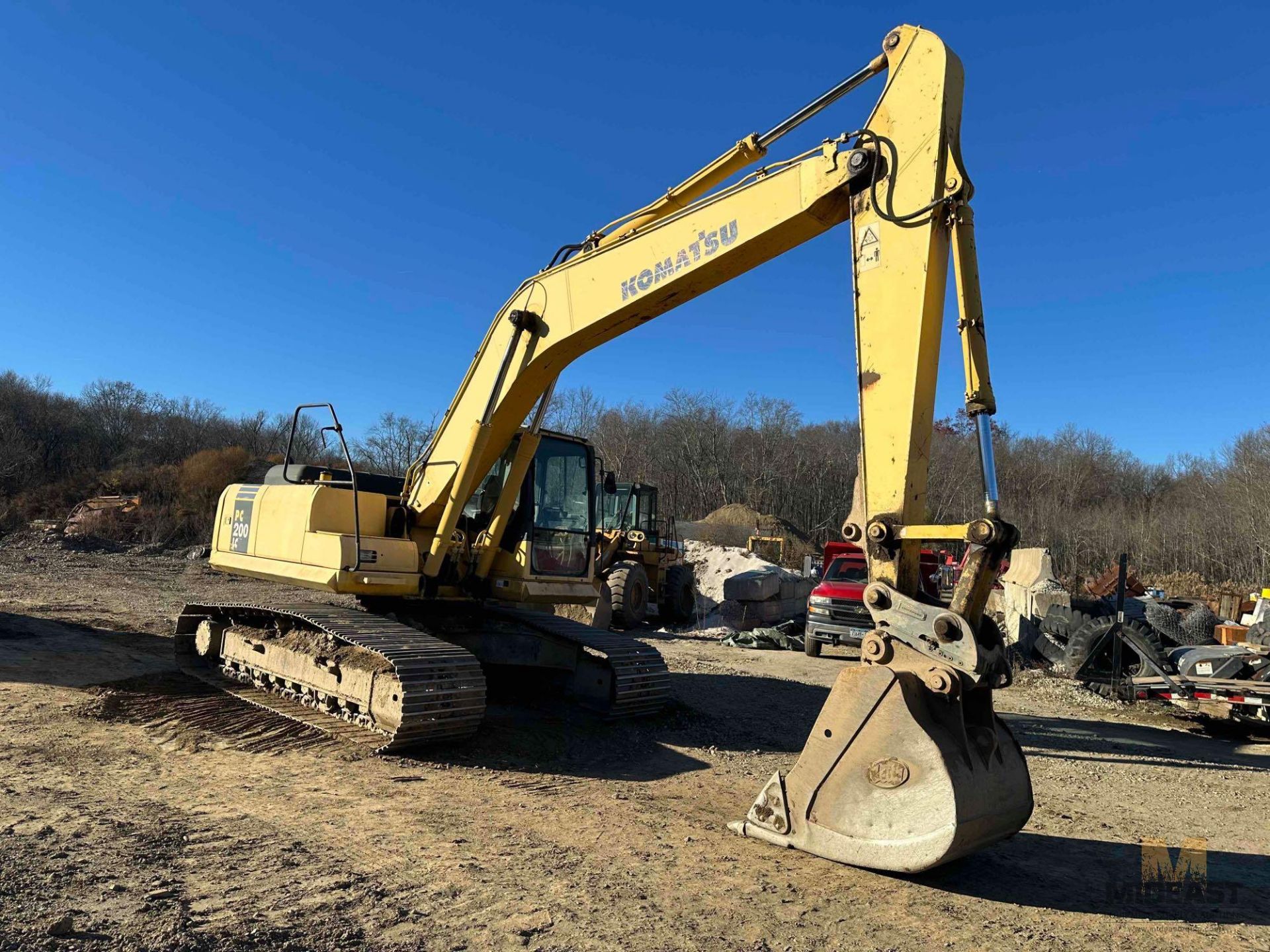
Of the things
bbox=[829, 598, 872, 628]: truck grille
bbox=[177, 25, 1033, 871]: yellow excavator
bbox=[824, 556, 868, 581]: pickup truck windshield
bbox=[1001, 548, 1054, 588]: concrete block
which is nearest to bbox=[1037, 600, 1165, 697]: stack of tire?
bbox=[1001, 548, 1054, 588]: concrete block

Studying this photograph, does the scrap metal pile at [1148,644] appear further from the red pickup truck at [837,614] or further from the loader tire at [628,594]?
the loader tire at [628,594]

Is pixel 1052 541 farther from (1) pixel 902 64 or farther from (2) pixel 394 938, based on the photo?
(2) pixel 394 938

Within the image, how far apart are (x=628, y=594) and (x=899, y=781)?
12.5 meters

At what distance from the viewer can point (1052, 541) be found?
34188 millimetres

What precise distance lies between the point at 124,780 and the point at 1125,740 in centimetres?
888

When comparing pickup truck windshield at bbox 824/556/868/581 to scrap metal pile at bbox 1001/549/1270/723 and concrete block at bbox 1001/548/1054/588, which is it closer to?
concrete block at bbox 1001/548/1054/588

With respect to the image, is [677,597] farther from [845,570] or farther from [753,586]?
[845,570]

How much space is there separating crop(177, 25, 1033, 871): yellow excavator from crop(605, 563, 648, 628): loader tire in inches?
294

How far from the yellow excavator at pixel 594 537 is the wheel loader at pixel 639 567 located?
7.63 m

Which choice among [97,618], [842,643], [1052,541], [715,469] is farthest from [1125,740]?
[715,469]

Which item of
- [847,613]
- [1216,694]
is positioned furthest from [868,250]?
[847,613]

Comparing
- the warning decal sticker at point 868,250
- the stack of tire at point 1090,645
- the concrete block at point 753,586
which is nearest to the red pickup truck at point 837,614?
the stack of tire at point 1090,645

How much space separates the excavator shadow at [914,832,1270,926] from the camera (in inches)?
151

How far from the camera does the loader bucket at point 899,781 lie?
359 centimetres
